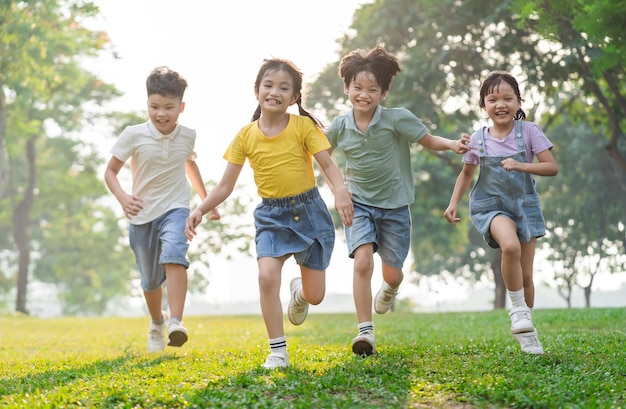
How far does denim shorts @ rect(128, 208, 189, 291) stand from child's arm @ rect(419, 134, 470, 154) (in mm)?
2320

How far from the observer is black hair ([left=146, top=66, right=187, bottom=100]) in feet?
22.8

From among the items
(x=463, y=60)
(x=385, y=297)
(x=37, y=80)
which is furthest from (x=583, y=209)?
(x=385, y=297)

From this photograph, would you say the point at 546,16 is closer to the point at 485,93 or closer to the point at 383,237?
the point at 485,93

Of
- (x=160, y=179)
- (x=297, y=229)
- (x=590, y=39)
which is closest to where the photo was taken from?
(x=297, y=229)

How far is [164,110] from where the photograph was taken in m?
7.09

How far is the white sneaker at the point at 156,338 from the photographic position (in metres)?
7.49

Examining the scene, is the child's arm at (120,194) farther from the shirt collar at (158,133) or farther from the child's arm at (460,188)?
the child's arm at (460,188)

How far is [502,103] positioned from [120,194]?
336cm

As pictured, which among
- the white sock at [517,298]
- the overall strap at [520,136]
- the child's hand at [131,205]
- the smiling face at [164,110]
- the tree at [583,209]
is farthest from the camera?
the tree at [583,209]

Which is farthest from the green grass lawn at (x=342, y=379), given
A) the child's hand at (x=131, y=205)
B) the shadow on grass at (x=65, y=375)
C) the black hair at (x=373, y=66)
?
the black hair at (x=373, y=66)

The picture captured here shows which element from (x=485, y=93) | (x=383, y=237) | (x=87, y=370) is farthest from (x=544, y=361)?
(x=87, y=370)

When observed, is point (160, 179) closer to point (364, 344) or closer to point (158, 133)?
point (158, 133)

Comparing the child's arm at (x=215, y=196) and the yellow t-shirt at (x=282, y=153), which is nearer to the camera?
the child's arm at (x=215, y=196)

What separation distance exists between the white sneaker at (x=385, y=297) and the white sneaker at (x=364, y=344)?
99cm
